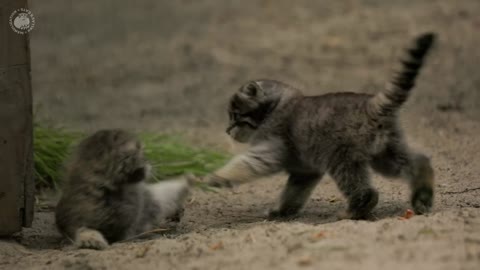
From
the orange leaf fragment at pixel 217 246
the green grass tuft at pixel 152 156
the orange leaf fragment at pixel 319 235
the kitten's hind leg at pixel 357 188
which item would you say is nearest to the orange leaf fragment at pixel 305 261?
the orange leaf fragment at pixel 319 235

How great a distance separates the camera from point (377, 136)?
6.69 m

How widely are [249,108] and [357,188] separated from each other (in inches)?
58.5

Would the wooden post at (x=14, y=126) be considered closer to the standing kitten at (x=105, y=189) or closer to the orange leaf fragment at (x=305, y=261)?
the standing kitten at (x=105, y=189)

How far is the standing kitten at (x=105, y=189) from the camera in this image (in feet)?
22.0

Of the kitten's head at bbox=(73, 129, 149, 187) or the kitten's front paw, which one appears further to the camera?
the kitten's front paw

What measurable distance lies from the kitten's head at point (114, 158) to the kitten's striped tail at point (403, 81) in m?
1.86

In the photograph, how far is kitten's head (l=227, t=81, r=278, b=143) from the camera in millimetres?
7711

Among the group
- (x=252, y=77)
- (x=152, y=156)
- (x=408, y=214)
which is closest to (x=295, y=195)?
(x=408, y=214)

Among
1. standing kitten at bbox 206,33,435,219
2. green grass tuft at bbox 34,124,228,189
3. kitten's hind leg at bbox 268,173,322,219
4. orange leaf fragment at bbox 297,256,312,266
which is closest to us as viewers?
orange leaf fragment at bbox 297,256,312,266

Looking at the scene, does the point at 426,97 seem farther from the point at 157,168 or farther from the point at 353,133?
the point at 353,133

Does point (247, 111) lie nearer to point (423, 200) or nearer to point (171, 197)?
point (171, 197)

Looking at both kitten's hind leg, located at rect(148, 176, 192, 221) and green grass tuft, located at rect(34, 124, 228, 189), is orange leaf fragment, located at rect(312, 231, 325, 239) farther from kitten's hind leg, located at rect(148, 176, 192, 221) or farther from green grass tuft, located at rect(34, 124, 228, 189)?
green grass tuft, located at rect(34, 124, 228, 189)

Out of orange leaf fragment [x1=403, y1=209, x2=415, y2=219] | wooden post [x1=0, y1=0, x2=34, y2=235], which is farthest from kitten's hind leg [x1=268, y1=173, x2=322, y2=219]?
wooden post [x1=0, y1=0, x2=34, y2=235]

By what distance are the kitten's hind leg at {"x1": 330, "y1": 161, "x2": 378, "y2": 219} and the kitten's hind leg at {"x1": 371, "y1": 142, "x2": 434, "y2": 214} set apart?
18 centimetres
